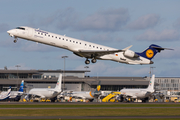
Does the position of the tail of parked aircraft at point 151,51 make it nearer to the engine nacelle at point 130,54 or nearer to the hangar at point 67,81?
the engine nacelle at point 130,54

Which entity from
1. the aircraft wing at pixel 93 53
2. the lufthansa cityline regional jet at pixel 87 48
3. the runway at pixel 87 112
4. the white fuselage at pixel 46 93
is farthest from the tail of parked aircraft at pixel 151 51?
the white fuselage at pixel 46 93

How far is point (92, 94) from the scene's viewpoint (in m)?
80.2

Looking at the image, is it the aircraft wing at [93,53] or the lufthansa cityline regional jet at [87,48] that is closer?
the lufthansa cityline regional jet at [87,48]

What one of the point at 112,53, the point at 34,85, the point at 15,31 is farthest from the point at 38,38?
the point at 34,85

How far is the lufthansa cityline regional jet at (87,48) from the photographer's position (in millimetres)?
47969

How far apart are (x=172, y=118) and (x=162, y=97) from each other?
166 feet

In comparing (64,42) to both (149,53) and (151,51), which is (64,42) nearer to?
(149,53)

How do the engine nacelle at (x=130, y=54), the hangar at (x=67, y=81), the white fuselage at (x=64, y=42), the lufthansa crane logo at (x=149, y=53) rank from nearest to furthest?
the white fuselage at (x=64, y=42)
the engine nacelle at (x=130, y=54)
the lufthansa crane logo at (x=149, y=53)
the hangar at (x=67, y=81)

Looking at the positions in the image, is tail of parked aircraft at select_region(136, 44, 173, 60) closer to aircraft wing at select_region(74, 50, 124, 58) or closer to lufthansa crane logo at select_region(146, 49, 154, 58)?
lufthansa crane logo at select_region(146, 49, 154, 58)

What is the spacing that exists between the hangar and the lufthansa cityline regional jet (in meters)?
61.6

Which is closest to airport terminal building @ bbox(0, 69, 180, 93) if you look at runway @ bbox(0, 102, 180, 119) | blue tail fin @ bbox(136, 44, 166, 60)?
blue tail fin @ bbox(136, 44, 166, 60)

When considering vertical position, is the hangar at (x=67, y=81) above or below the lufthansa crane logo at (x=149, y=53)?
below

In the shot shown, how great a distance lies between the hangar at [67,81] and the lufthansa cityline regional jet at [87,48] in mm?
61555

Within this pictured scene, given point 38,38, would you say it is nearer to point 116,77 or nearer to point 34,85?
point 34,85
